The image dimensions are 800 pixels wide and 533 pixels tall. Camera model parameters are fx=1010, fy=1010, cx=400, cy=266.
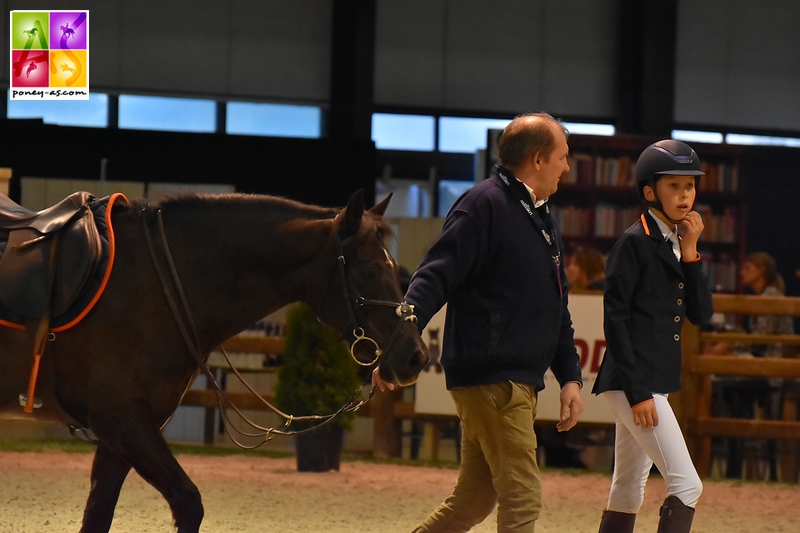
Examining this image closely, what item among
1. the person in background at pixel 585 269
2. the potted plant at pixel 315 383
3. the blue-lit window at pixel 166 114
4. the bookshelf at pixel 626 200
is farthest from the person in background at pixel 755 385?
the blue-lit window at pixel 166 114

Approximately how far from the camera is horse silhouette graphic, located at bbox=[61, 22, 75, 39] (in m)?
6.73

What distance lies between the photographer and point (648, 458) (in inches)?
132

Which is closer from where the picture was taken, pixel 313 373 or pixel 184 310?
pixel 184 310

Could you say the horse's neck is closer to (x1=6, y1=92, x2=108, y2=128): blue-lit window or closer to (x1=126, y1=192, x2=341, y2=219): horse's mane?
(x1=126, y1=192, x2=341, y2=219): horse's mane

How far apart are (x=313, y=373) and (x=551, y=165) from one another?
4.21m

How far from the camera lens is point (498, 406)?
279 centimetres

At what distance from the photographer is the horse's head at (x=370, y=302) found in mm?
2830

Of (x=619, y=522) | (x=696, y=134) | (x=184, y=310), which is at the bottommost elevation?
(x=619, y=522)

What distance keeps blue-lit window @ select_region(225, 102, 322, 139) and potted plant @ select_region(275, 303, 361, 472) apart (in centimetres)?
543

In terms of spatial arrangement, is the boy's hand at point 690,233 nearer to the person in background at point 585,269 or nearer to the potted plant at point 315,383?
the potted plant at point 315,383

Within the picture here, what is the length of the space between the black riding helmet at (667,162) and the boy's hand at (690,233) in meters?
0.12

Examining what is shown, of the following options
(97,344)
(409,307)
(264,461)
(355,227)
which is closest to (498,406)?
(409,307)

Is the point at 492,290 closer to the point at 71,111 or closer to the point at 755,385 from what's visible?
the point at 755,385

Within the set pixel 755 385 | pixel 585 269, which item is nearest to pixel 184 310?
pixel 585 269
